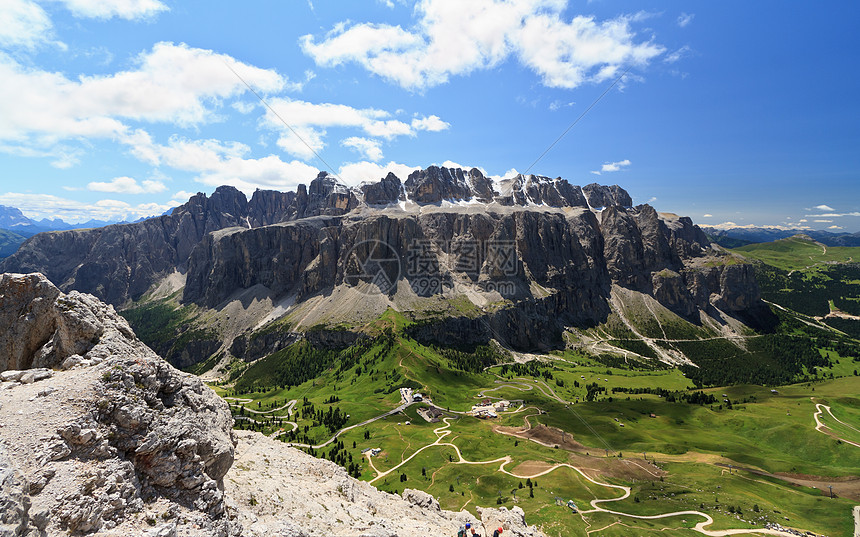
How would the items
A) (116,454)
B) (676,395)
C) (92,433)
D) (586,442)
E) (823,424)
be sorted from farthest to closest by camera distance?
1. (676,395)
2. (823,424)
3. (586,442)
4. (116,454)
5. (92,433)

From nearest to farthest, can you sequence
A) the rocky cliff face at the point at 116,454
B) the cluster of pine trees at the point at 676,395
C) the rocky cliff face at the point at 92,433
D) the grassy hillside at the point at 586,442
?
1. the rocky cliff face at the point at 92,433
2. the rocky cliff face at the point at 116,454
3. the grassy hillside at the point at 586,442
4. the cluster of pine trees at the point at 676,395

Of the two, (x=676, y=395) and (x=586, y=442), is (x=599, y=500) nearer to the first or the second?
(x=586, y=442)

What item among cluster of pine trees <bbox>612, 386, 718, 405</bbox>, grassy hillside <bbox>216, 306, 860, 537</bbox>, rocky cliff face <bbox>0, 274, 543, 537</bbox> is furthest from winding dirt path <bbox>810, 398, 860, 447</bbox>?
rocky cliff face <bbox>0, 274, 543, 537</bbox>

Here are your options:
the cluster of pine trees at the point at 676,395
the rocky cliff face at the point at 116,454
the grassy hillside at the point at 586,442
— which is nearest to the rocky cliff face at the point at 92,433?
the rocky cliff face at the point at 116,454

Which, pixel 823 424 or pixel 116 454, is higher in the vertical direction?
pixel 116 454

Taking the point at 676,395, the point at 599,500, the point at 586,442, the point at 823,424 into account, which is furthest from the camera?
the point at 676,395

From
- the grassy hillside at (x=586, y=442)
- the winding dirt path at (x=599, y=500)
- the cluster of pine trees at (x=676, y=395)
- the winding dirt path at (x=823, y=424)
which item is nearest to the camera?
the winding dirt path at (x=599, y=500)

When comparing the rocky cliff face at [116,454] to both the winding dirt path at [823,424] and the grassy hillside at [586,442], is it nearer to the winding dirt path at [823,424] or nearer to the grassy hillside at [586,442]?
the grassy hillside at [586,442]

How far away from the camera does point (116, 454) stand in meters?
18.4

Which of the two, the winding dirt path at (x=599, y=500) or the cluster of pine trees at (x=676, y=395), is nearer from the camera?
the winding dirt path at (x=599, y=500)

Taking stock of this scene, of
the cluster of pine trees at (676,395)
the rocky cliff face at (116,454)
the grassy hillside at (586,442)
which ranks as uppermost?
the rocky cliff face at (116,454)

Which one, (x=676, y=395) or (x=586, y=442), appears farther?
(x=676, y=395)

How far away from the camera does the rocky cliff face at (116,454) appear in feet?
49.7

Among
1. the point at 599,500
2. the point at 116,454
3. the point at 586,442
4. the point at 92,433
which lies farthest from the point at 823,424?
the point at 92,433
